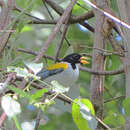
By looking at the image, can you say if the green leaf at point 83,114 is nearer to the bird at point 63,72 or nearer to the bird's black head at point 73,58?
the bird at point 63,72

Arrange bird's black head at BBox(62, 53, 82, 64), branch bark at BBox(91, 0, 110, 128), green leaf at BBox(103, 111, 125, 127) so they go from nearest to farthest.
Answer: green leaf at BBox(103, 111, 125, 127)
branch bark at BBox(91, 0, 110, 128)
bird's black head at BBox(62, 53, 82, 64)

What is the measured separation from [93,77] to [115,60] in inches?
18.3

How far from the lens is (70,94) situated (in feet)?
9.93

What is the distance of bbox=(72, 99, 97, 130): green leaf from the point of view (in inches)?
69.7

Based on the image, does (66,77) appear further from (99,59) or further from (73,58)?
(99,59)

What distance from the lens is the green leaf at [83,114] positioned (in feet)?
5.81

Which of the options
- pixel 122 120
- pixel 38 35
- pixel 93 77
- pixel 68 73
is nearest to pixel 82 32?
pixel 68 73

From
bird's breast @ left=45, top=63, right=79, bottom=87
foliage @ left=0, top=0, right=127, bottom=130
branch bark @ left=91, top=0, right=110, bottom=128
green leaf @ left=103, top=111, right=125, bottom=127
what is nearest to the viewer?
foliage @ left=0, top=0, right=127, bottom=130

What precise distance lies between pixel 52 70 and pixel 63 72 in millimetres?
170

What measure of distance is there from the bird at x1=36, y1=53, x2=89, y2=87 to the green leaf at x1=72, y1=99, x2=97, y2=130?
2329mm

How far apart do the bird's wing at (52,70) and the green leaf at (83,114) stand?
7.85 feet

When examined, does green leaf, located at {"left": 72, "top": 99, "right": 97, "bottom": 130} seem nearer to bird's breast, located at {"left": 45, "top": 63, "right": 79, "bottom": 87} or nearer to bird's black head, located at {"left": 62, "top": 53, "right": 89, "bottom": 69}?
bird's breast, located at {"left": 45, "top": 63, "right": 79, "bottom": 87}

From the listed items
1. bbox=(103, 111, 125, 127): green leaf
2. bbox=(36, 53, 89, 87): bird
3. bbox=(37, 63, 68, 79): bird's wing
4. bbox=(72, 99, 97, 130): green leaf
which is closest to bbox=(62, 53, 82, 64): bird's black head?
bbox=(36, 53, 89, 87): bird

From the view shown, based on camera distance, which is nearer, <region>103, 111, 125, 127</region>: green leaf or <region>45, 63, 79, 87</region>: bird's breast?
<region>103, 111, 125, 127</region>: green leaf
